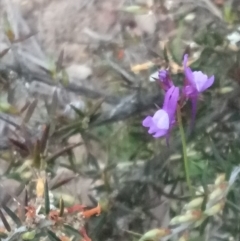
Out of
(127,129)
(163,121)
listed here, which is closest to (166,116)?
(163,121)

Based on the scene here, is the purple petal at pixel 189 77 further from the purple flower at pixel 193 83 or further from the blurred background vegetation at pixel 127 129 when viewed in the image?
the blurred background vegetation at pixel 127 129

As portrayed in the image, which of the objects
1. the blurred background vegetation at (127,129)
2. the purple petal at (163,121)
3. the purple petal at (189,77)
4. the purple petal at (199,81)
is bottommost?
the blurred background vegetation at (127,129)

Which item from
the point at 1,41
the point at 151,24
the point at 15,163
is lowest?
the point at 151,24

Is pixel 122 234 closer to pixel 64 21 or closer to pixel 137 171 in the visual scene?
pixel 137 171

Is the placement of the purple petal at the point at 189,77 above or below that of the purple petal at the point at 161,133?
above

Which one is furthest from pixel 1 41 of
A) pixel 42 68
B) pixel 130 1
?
pixel 42 68

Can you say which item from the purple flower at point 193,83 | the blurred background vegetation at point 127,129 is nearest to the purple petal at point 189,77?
the purple flower at point 193,83

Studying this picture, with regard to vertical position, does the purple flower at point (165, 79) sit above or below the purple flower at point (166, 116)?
above

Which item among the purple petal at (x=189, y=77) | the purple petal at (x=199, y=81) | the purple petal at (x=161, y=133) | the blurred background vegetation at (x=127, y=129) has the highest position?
the purple petal at (x=189, y=77)
